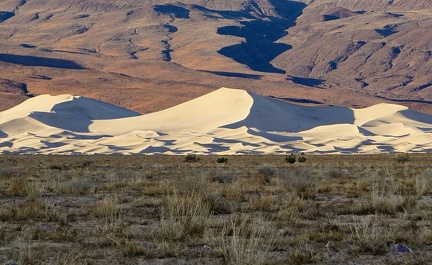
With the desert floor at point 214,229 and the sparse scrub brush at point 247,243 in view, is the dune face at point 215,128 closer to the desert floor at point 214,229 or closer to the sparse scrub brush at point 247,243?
the desert floor at point 214,229

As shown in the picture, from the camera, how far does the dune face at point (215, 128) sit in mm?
92000

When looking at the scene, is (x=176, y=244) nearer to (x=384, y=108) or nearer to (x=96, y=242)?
(x=96, y=242)

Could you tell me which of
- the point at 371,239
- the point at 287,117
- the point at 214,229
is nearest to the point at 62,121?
the point at 287,117

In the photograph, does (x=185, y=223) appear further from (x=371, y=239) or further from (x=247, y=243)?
(x=371, y=239)

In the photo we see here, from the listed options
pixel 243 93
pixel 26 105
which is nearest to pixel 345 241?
pixel 243 93

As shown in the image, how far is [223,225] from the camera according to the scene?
1248 centimetres

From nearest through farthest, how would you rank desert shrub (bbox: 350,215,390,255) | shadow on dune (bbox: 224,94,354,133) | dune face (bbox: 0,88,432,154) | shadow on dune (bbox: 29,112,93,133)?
1. desert shrub (bbox: 350,215,390,255)
2. dune face (bbox: 0,88,432,154)
3. shadow on dune (bbox: 29,112,93,133)
4. shadow on dune (bbox: 224,94,354,133)

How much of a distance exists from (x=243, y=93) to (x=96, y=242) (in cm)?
11767

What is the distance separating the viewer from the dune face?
92000 millimetres

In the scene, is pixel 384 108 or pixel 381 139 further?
pixel 384 108

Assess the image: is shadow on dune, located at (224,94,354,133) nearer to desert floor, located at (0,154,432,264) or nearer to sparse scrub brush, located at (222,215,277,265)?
desert floor, located at (0,154,432,264)

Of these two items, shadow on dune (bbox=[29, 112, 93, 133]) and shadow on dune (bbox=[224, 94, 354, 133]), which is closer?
shadow on dune (bbox=[29, 112, 93, 133])

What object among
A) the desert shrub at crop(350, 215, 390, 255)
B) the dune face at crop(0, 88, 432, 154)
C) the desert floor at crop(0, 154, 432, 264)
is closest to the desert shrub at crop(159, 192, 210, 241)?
the desert floor at crop(0, 154, 432, 264)

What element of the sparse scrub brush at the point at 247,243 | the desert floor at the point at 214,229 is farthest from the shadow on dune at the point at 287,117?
the sparse scrub brush at the point at 247,243
